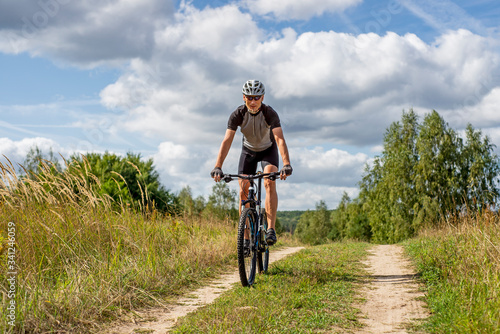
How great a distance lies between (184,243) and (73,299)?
375cm


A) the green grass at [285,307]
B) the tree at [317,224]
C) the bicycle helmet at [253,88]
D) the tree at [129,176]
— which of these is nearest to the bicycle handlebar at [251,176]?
the bicycle helmet at [253,88]

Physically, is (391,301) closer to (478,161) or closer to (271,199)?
(271,199)

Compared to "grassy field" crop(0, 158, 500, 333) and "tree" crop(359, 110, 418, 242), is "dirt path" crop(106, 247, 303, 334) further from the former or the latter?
"tree" crop(359, 110, 418, 242)

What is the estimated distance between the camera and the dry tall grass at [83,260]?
4.21 meters

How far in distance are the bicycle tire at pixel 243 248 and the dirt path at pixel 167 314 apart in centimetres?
39

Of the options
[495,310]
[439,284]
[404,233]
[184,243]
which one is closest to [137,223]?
[184,243]

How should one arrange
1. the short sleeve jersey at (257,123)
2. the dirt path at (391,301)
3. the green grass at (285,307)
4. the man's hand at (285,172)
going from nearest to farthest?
1. the green grass at (285,307)
2. the dirt path at (391,301)
3. the man's hand at (285,172)
4. the short sleeve jersey at (257,123)

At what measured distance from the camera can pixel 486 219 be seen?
21.9 feet

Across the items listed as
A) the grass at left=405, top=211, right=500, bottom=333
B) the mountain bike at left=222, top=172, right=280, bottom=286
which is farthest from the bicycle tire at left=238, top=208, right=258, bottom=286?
the grass at left=405, top=211, right=500, bottom=333

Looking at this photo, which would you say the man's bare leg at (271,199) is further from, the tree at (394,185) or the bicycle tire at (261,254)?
the tree at (394,185)

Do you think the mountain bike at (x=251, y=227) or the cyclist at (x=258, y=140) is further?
the cyclist at (x=258, y=140)

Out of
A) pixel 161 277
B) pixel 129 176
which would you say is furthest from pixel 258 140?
pixel 129 176

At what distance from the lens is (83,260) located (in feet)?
18.7

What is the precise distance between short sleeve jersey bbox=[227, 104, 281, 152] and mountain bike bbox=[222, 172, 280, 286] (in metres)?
0.56
